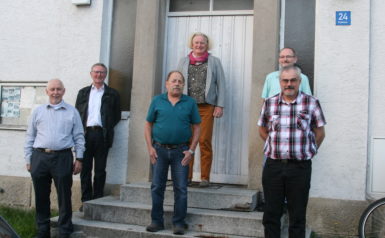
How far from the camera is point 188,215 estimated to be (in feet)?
17.3

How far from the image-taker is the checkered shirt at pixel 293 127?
4.13 metres

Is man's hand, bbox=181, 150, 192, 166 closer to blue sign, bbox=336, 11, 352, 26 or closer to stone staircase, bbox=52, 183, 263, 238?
stone staircase, bbox=52, 183, 263, 238

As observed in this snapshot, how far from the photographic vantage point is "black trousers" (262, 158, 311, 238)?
4.14 m

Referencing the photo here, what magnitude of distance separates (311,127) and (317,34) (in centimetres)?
202

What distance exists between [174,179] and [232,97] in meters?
1.93

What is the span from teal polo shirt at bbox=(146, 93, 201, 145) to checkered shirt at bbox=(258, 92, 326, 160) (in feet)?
3.52

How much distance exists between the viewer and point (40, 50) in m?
7.11

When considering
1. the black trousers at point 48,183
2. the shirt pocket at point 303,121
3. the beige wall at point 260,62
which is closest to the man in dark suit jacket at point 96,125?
the black trousers at point 48,183

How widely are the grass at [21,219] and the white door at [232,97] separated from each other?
2.33 meters

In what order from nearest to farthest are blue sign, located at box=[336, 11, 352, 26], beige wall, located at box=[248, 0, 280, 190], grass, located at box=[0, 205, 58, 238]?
grass, located at box=[0, 205, 58, 238] → blue sign, located at box=[336, 11, 352, 26] → beige wall, located at box=[248, 0, 280, 190]

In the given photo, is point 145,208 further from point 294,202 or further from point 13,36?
point 13,36

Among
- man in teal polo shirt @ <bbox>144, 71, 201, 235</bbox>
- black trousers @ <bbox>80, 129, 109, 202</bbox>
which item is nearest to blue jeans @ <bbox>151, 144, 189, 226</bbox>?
man in teal polo shirt @ <bbox>144, 71, 201, 235</bbox>

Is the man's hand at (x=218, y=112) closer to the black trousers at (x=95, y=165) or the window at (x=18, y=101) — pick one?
the black trousers at (x=95, y=165)

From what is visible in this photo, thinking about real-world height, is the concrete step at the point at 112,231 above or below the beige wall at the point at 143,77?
below
